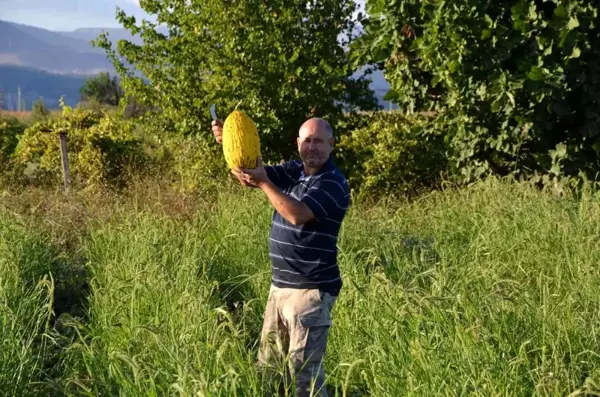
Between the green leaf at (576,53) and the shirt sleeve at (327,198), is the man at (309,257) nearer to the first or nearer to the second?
the shirt sleeve at (327,198)

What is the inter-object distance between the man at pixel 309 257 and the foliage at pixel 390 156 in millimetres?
5276

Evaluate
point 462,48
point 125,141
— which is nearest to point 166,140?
point 125,141

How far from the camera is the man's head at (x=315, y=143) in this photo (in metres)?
3.33

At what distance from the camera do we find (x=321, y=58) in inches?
333

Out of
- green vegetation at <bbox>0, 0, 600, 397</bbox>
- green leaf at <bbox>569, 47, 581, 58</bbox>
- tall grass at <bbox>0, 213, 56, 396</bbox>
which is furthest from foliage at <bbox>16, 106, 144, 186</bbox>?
green leaf at <bbox>569, 47, 581, 58</bbox>

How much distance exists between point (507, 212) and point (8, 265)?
367 cm

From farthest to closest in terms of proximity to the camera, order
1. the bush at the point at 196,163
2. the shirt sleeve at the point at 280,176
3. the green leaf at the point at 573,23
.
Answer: the bush at the point at 196,163
the green leaf at the point at 573,23
the shirt sleeve at the point at 280,176

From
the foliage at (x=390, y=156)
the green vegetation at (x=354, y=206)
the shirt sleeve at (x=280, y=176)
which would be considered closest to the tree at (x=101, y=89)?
the green vegetation at (x=354, y=206)

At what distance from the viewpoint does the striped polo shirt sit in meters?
3.25

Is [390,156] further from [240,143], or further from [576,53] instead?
[240,143]

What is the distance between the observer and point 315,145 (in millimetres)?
3336

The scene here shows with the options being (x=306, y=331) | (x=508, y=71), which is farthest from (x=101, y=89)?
(x=306, y=331)

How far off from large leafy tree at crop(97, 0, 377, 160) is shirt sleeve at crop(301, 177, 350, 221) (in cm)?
494

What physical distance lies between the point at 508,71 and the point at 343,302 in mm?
3948
